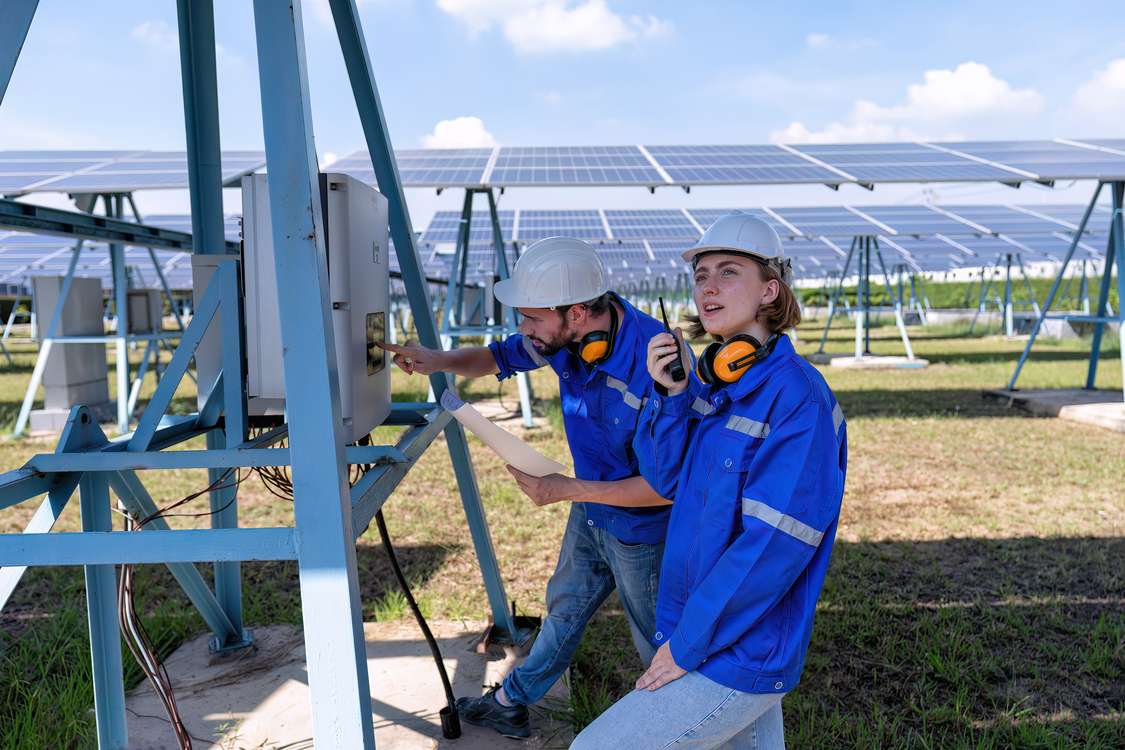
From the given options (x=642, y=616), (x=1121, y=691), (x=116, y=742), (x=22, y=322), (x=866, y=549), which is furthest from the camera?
(x=22, y=322)

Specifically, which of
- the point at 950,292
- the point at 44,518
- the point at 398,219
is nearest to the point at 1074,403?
the point at 398,219

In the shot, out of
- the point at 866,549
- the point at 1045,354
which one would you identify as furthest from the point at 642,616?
the point at 1045,354

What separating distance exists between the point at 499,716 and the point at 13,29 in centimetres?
213

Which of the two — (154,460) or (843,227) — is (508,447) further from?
(843,227)

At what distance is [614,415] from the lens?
217 centimetres

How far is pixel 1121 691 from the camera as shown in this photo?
291 cm

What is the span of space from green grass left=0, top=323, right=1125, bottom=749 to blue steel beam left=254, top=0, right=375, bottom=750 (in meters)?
1.57

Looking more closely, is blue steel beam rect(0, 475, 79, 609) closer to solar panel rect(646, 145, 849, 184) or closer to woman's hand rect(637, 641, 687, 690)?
woman's hand rect(637, 641, 687, 690)

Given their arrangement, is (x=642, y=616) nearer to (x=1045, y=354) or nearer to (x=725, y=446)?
(x=725, y=446)

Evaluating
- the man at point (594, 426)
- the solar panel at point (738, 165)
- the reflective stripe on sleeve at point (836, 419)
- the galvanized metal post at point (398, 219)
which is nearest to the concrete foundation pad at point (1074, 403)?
the solar panel at point (738, 165)

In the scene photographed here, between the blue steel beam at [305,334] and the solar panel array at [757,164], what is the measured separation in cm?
606

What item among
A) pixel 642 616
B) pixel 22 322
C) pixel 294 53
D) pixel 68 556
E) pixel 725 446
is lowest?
pixel 22 322

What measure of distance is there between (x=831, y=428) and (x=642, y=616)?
0.95 metres

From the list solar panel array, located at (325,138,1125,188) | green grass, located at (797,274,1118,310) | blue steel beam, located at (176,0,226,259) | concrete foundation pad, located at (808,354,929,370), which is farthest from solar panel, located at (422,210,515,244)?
green grass, located at (797,274,1118,310)
